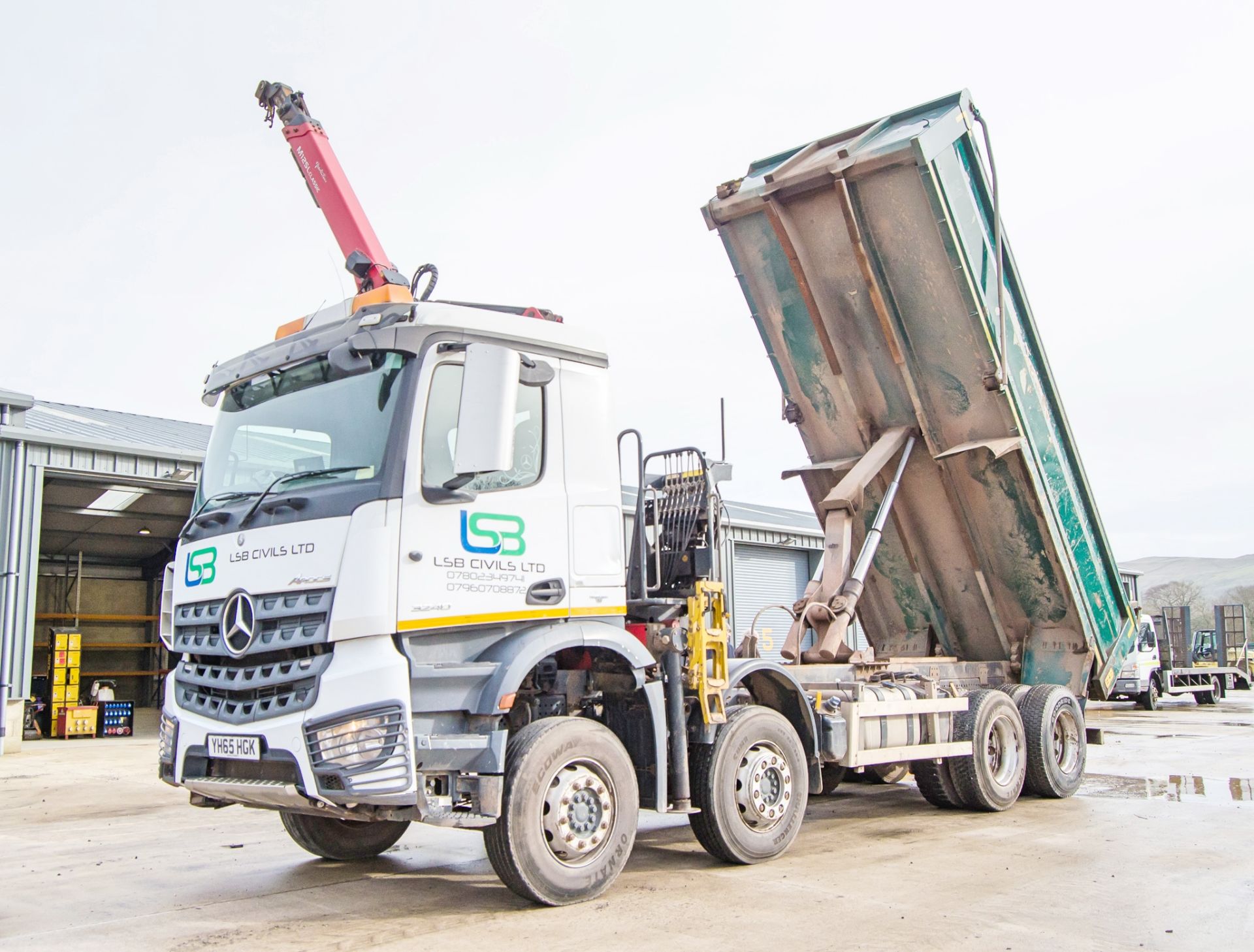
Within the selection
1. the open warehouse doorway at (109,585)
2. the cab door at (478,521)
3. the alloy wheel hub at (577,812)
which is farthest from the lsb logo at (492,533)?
the open warehouse doorway at (109,585)

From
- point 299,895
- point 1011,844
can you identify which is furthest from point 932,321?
point 299,895

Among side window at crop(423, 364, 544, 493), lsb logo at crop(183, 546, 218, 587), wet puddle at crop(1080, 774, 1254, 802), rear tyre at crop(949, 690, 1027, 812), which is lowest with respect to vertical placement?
wet puddle at crop(1080, 774, 1254, 802)

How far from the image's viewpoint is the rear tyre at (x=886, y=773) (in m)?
9.28

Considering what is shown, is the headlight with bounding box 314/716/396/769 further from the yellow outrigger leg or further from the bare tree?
the bare tree

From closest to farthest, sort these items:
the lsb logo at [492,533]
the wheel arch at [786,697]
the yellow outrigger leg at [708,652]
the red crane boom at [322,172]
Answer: the lsb logo at [492,533] → the yellow outrigger leg at [708,652] → the wheel arch at [786,697] → the red crane boom at [322,172]

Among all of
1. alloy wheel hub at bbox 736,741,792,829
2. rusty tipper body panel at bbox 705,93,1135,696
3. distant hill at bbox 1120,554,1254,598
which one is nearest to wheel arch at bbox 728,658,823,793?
alloy wheel hub at bbox 736,741,792,829

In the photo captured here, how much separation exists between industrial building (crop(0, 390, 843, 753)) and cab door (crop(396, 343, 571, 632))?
167 centimetres

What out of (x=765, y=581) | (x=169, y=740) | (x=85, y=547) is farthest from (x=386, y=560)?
(x=85, y=547)

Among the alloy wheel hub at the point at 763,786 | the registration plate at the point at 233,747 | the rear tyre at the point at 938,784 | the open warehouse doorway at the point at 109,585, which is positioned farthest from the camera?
the open warehouse doorway at the point at 109,585

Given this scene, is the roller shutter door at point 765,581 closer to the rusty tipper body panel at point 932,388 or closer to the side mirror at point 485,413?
the rusty tipper body panel at point 932,388

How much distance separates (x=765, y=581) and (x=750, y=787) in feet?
67.2

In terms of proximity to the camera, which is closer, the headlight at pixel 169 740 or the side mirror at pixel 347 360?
the side mirror at pixel 347 360

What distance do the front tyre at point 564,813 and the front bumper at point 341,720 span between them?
58 cm

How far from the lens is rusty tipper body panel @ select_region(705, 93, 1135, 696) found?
7957mm
